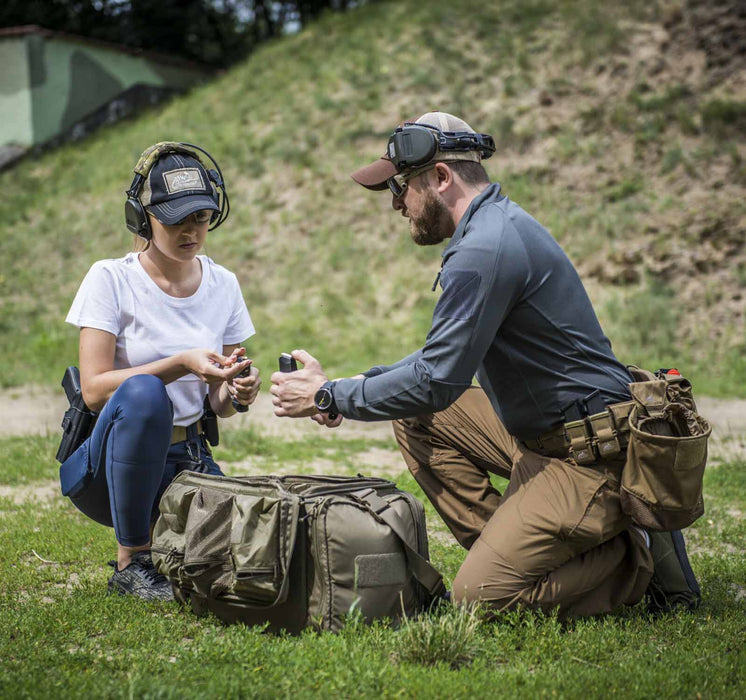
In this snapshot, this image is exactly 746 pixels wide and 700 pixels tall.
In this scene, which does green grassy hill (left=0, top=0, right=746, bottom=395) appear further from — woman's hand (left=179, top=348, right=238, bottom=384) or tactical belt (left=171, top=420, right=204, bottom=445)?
woman's hand (left=179, top=348, right=238, bottom=384)

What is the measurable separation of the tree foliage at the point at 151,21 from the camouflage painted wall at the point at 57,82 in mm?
5163

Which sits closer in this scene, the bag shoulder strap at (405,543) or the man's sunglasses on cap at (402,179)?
the bag shoulder strap at (405,543)

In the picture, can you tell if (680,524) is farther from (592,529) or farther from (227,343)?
(227,343)

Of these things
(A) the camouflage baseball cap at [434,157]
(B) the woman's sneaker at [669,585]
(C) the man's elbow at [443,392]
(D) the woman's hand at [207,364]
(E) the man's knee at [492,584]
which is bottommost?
(B) the woman's sneaker at [669,585]

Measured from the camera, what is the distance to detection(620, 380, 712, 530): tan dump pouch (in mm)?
3264

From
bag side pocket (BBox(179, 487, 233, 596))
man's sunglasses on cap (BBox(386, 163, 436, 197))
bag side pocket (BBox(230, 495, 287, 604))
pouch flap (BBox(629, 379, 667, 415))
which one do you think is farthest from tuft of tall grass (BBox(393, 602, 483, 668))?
man's sunglasses on cap (BBox(386, 163, 436, 197))

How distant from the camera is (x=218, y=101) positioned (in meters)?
20.9

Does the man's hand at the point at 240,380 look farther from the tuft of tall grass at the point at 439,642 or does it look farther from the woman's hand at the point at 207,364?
the tuft of tall grass at the point at 439,642

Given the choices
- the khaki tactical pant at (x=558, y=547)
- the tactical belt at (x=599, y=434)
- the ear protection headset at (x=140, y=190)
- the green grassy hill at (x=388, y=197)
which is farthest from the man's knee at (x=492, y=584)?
the green grassy hill at (x=388, y=197)

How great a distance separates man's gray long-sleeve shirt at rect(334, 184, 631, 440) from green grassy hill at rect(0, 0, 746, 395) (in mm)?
7294

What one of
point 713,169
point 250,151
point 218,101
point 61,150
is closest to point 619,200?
point 713,169

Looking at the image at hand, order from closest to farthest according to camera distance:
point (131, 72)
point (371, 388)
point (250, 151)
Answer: point (371, 388) < point (250, 151) < point (131, 72)

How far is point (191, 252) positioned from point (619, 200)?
11.9 m

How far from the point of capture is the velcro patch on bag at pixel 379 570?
322cm
